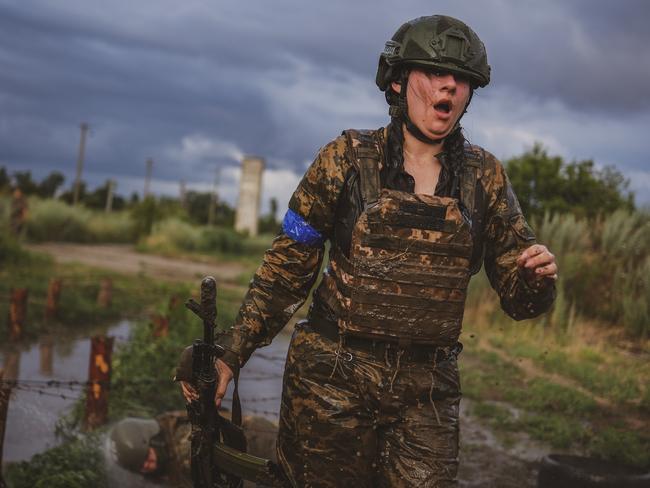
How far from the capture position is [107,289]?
13.2m

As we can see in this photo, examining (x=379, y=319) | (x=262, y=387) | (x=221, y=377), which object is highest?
(x=379, y=319)

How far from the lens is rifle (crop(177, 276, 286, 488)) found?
3.20 metres

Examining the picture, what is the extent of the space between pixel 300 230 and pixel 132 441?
3.15m

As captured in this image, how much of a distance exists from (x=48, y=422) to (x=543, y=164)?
12266 millimetres

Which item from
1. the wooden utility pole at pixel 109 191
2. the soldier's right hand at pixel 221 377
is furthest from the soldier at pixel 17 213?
the wooden utility pole at pixel 109 191

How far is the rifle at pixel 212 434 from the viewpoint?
126 inches

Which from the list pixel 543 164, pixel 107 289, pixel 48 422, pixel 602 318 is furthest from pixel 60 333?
pixel 543 164

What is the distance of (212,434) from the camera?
11.1 ft

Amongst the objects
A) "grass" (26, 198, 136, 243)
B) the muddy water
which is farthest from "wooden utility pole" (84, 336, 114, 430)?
"grass" (26, 198, 136, 243)

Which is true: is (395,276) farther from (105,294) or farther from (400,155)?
(105,294)

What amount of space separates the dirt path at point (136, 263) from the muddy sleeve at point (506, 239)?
16813 millimetres

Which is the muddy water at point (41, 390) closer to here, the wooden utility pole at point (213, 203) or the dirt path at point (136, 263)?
the dirt path at point (136, 263)

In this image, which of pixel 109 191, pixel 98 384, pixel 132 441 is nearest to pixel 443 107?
pixel 132 441

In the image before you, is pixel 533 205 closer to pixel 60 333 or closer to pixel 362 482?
pixel 60 333
